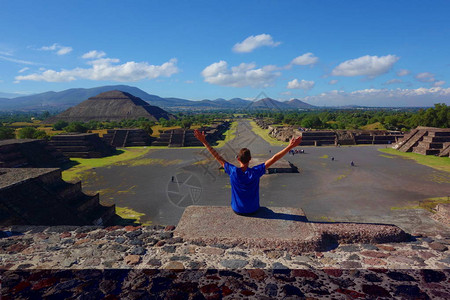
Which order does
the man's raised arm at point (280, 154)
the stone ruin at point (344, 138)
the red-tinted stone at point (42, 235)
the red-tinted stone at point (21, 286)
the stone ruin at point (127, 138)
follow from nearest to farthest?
the red-tinted stone at point (21, 286)
the man's raised arm at point (280, 154)
the red-tinted stone at point (42, 235)
the stone ruin at point (344, 138)
the stone ruin at point (127, 138)

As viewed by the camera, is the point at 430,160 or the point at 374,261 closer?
the point at 374,261

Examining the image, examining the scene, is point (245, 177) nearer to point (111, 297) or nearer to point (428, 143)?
point (111, 297)

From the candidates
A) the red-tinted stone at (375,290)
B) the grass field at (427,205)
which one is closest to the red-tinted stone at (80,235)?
the red-tinted stone at (375,290)

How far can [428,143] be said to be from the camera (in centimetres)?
2889

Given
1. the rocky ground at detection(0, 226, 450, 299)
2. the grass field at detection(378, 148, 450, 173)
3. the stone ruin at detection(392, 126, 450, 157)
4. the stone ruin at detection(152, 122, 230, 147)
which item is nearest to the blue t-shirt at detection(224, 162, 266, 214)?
the rocky ground at detection(0, 226, 450, 299)

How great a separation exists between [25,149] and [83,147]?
6.60 m

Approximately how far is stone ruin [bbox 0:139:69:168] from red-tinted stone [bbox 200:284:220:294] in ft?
80.0

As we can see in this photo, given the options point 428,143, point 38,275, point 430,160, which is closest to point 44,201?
point 38,275

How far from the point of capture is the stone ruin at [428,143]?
28.0m

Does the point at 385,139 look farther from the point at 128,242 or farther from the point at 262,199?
the point at 128,242

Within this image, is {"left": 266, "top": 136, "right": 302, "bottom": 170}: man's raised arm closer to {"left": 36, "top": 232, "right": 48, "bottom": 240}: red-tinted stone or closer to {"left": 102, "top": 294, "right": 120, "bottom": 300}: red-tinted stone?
{"left": 102, "top": 294, "right": 120, "bottom": 300}: red-tinted stone

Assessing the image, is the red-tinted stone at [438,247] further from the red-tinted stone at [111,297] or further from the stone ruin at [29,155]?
Answer: the stone ruin at [29,155]

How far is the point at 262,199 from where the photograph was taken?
46.5ft

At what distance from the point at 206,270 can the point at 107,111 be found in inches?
5186
